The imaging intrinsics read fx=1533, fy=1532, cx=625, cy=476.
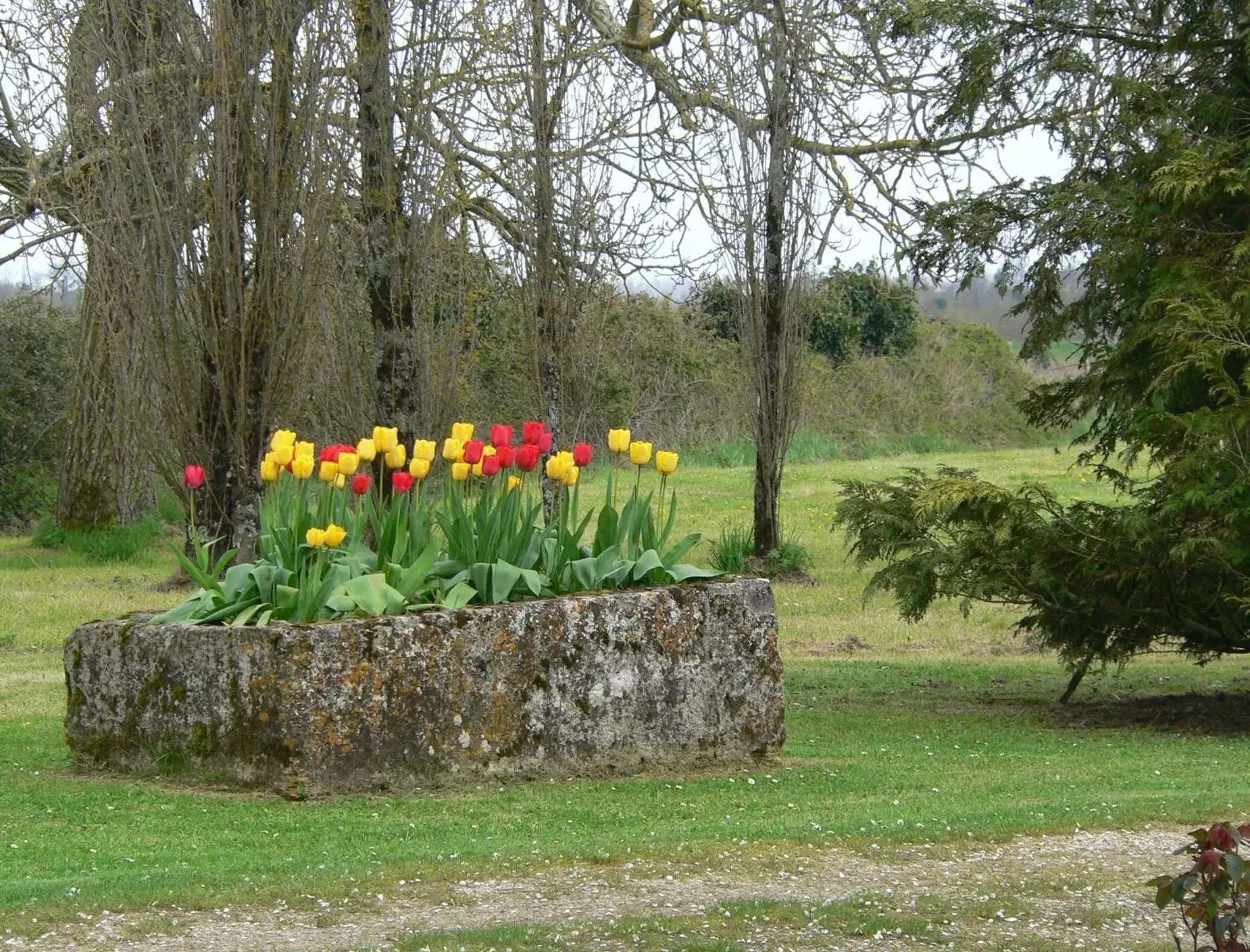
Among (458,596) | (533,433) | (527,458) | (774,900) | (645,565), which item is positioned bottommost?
(774,900)

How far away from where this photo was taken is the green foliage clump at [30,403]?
77.4 ft

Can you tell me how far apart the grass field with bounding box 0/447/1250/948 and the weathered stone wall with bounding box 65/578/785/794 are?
18 centimetres

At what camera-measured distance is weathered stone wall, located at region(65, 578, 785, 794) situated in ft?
23.9

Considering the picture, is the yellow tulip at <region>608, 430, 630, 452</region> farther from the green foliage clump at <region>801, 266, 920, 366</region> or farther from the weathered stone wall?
the green foliage clump at <region>801, 266, 920, 366</region>

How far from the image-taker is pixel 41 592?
16.9 m

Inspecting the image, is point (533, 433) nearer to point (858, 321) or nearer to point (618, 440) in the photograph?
point (618, 440)

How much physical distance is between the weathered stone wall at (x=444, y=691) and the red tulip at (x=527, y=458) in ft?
2.37

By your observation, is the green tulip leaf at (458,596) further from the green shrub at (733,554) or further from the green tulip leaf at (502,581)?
the green shrub at (733,554)

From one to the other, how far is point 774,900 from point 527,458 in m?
3.11

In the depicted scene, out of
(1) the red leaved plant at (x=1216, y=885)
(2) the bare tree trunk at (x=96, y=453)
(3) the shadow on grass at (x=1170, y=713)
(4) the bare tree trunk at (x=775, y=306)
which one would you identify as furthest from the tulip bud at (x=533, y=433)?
(2) the bare tree trunk at (x=96, y=453)

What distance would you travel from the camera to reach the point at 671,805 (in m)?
7.31

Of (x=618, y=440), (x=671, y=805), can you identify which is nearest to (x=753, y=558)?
(x=618, y=440)

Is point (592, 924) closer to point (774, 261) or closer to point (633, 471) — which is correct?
point (774, 261)

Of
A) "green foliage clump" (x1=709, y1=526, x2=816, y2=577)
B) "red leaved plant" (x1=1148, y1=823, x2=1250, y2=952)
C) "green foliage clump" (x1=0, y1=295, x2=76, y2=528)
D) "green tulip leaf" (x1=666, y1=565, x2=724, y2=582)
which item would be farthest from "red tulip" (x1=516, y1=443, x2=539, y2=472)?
"green foliage clump" (x1=0, y1=295, x2=76, y2=528)
